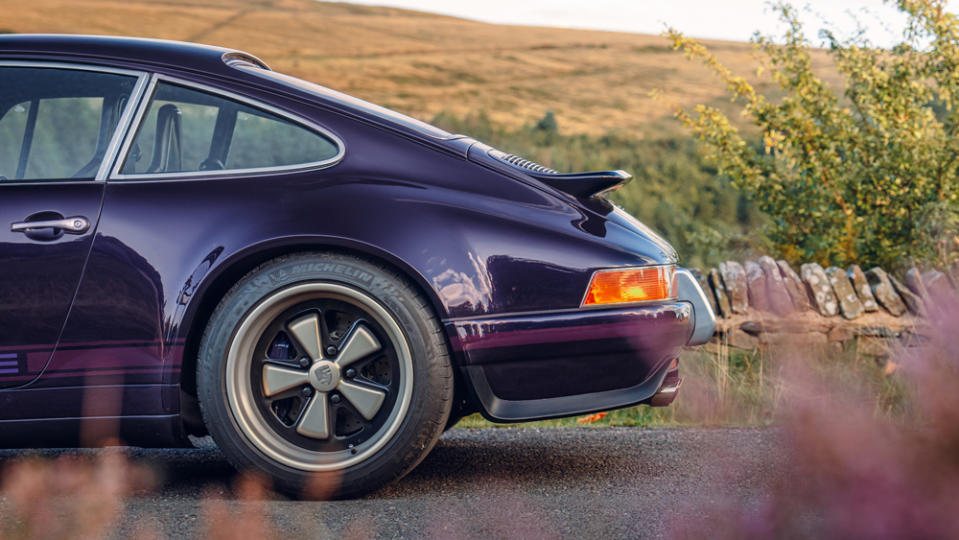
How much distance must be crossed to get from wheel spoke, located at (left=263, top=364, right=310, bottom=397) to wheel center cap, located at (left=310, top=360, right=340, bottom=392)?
0.09 ft

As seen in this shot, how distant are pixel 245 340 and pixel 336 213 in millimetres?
498

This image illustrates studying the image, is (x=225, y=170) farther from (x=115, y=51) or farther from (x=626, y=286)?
(x=626, y=286)

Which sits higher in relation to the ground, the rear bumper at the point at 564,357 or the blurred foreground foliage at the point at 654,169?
the blurred foreground foliage at the point at 654,169

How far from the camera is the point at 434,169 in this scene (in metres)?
3.19

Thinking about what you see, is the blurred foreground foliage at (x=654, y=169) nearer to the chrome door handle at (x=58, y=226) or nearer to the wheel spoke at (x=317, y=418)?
the wheel spoke at (x=317, y=418)

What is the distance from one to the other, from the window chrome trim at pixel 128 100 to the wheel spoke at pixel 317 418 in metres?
1.02

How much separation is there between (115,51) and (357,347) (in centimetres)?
136

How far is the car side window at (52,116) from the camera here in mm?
3273

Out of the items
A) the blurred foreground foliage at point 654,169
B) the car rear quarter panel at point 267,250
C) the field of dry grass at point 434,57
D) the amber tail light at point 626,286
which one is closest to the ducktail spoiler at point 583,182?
the car rear quarter panel at point 267,250

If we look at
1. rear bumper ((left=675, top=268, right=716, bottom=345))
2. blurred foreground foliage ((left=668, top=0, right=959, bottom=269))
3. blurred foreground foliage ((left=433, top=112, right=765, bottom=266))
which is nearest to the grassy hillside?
blurred foreground foliage ((left=433, top=112, right=765, bottom=266))

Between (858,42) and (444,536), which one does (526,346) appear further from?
(858,42)

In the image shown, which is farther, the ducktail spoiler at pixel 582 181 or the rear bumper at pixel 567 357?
the ducktail spoiler at pixel 582 181

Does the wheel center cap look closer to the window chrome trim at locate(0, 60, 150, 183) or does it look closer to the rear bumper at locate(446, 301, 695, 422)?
the rear bumper at locate(446, 301, 695, 422)

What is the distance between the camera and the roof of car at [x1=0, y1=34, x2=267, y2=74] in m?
3.32
